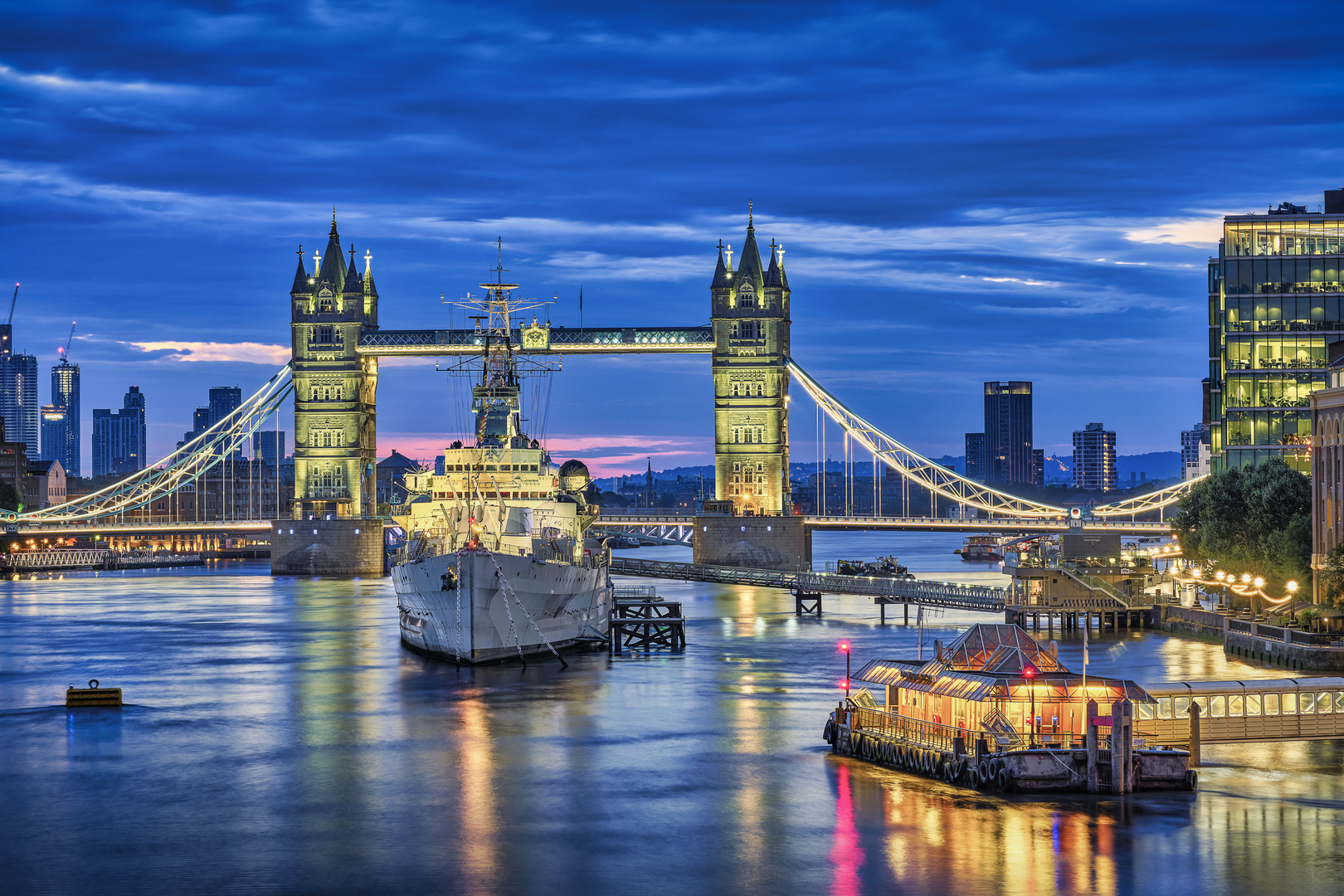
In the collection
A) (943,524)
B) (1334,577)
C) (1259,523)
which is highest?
(1259,523)

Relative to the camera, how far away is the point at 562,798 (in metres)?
37.0

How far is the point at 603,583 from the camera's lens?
7388 centimetres

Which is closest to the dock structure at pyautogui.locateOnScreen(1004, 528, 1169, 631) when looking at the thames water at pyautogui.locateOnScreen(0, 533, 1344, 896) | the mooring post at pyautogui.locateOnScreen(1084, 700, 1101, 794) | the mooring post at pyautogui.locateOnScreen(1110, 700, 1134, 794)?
the thames water at pyautogui.locateOnScreen(0, 533, 1344, 896)

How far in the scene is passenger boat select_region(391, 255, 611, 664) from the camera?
57.2 m

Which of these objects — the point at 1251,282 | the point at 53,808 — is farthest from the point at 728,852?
the point at 1251,282

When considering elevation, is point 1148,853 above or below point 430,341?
below

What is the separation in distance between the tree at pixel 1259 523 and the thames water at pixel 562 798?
689 centimetres

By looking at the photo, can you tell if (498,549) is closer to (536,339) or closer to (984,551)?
(536,339)

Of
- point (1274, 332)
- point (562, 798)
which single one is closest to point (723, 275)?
point (1274, 332)

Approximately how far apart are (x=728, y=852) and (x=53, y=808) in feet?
50.3

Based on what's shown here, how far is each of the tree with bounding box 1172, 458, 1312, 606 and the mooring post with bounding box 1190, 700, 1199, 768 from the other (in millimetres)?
32331

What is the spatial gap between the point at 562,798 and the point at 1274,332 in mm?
61944

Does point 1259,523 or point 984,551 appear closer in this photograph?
point 1259,523

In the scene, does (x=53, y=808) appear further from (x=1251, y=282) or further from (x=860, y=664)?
(x=1251, y=282)
